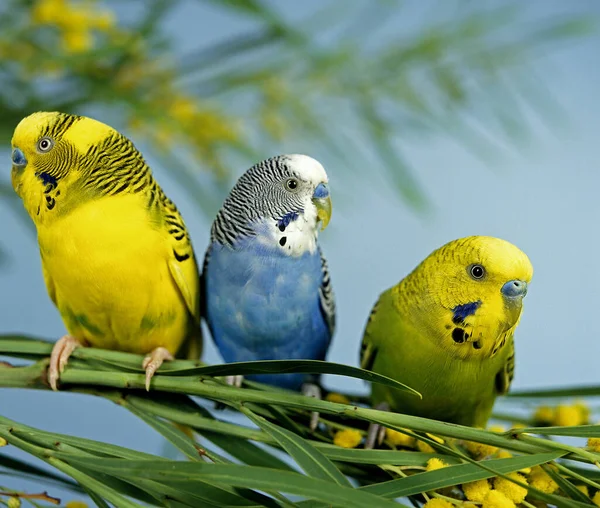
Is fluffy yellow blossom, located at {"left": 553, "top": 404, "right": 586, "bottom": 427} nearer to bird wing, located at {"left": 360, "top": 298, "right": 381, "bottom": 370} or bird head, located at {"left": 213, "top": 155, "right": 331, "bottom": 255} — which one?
bird wing, located at {"left": 360, "top": 298, "right": 381, "bottom": 370}

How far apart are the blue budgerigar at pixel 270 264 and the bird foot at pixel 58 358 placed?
0.16 metres

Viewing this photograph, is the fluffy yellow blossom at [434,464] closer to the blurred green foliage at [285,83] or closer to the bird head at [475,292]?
the bird head at [475,292]

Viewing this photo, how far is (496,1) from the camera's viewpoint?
194cm

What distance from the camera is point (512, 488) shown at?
559 mm

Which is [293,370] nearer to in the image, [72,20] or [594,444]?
[594,444]

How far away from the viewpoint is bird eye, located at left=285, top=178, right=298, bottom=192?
2.38 ft

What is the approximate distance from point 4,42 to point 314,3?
143 centimetres

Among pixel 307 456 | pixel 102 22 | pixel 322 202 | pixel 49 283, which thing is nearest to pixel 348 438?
pixel 307 456

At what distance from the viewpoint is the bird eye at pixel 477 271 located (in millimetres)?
662

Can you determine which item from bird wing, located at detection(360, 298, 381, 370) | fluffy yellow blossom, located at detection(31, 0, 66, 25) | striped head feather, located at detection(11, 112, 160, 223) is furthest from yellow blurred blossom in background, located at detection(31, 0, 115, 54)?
bird wing, located at detection(360, 298, 381, 370)

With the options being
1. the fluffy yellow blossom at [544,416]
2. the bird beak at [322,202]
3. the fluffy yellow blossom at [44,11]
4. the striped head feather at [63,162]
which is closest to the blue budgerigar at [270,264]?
the bird beak at [322,202]

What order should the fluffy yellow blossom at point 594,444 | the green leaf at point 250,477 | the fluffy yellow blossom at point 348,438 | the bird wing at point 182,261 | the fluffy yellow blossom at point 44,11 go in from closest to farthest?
the green leaf at point 250,477 → the fluffy yellow blossom at point 594,444 → the fluffy yellow blossom at point 348,438 → the bird wing at point 182,261 → the fluffy yellow blossom at point 44,11

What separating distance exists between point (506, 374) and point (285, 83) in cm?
63

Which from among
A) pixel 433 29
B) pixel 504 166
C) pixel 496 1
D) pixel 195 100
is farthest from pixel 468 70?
pixel 504 166
